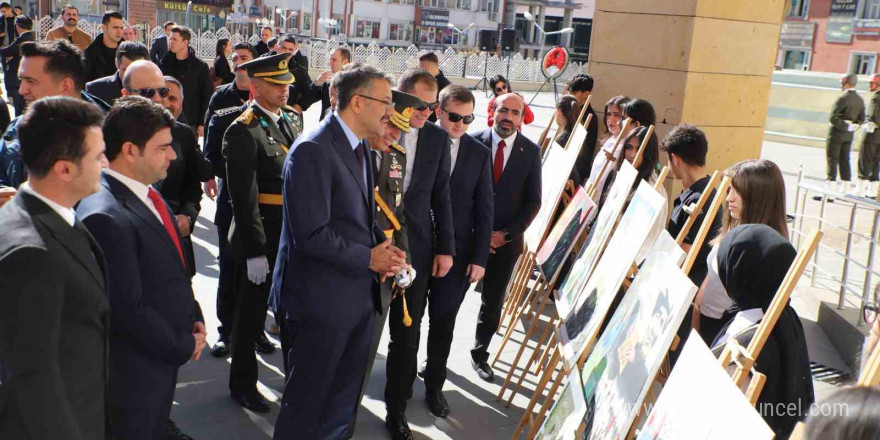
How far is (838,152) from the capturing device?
14117mm

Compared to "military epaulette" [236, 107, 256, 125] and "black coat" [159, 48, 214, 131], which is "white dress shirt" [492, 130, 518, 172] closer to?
"military epaulette" [236, 107, 256, 125]

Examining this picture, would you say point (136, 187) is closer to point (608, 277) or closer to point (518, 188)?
point (608, 277)

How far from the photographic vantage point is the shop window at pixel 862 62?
40344mm

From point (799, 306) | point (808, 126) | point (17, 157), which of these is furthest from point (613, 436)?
point (808, 126)

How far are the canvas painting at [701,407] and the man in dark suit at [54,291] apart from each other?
5.22 ft

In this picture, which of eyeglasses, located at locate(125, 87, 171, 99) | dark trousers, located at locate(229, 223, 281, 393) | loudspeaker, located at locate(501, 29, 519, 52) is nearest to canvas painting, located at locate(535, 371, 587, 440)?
dark trousers, located at locate(229, 223, 281, 393)

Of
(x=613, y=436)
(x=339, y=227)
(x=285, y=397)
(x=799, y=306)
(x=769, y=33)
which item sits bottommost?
(x=799, y=306)

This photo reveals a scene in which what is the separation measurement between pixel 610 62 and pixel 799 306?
273cm

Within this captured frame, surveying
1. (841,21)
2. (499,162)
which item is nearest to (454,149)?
(499,162)

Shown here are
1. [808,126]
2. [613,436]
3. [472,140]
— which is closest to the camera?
[613,436]

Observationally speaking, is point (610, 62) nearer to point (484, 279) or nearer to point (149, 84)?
point (484, 279)

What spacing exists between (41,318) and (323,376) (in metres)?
1.44

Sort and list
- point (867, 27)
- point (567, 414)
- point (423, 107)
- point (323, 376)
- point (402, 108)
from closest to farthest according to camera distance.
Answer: point (567, 414)
point (323, 376)
point (402, 108)
point (423, 107)
point (867, 27)

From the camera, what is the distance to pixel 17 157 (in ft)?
11.2
